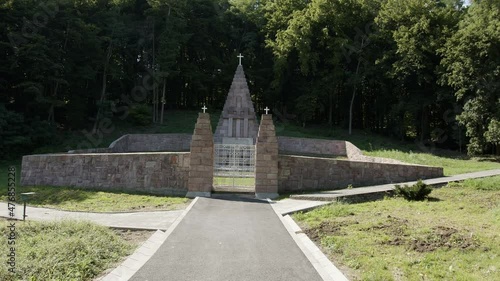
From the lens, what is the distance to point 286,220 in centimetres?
853

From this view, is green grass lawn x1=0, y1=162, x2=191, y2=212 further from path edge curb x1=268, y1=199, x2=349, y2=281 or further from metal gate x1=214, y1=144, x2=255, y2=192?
path edge curb x1=268, y1=199, x2=349, y2=281

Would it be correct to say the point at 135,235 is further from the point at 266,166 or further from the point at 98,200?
the point at 266,166

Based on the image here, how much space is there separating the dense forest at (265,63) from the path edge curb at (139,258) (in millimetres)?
18930

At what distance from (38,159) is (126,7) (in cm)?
2552

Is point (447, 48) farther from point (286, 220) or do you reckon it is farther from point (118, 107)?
point (118, 107)

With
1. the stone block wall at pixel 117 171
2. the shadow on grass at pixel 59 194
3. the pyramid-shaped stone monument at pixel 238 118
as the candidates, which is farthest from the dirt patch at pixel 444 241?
the pyramid-shaped stone monument at pixel 238 118

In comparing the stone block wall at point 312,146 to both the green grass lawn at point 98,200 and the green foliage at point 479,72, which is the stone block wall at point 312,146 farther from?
the green grass lawn at point 98,200

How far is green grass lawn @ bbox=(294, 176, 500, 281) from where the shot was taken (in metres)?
5.24

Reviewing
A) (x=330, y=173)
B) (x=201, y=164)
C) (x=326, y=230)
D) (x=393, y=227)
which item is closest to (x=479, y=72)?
(x=330, y=173)

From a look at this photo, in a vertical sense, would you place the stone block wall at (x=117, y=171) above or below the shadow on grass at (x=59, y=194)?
above

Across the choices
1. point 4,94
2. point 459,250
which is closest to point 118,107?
point 4,94

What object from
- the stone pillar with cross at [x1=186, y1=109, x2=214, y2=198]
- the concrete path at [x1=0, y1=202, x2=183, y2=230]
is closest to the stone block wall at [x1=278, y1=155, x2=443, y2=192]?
the stone pillar with cross at [x1=186, y1=109, x2=214, y2=198]

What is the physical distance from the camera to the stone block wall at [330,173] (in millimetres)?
12406

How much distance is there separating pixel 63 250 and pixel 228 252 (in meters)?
2.33
